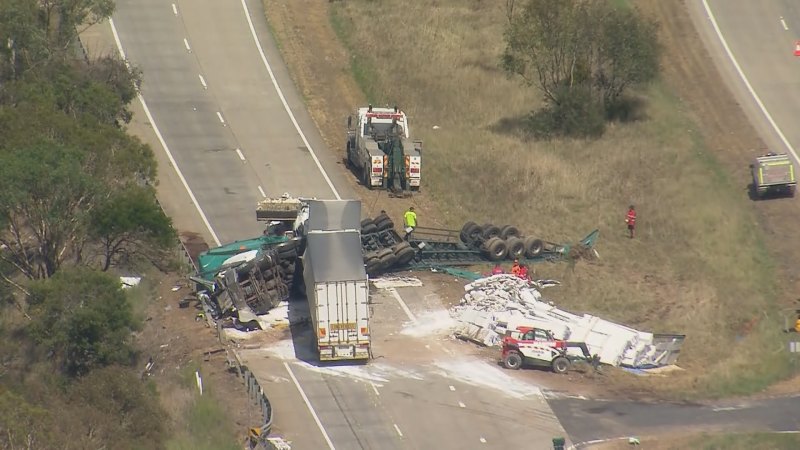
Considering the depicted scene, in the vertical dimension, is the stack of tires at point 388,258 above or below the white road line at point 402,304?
above

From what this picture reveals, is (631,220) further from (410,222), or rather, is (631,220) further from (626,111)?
(626,111)

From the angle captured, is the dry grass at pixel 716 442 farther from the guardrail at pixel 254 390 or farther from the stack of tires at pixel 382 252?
the stack of tires at pixel 382 252

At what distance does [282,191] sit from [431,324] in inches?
587

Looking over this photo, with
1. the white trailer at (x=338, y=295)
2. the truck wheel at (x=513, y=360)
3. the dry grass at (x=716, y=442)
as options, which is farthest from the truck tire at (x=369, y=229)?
the dry grass at (x=716, y=442)

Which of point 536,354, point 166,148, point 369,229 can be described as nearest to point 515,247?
point 369,229

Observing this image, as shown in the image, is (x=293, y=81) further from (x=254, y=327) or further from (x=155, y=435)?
(x=155, y=435)

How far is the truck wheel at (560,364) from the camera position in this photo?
42.7 m

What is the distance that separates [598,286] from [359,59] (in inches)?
1037

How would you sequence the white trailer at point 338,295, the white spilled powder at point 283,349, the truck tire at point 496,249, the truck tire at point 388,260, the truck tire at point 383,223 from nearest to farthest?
the white trailer at point 338,295, the white spilled powder at point 283,349, the truck tire at point 388,260, the truck tire at point 383,223, the truck tire at point 496,249

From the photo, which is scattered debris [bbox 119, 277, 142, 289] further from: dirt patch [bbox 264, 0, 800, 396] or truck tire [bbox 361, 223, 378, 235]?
dirt patch [bbox 264, 0, 800, 396]

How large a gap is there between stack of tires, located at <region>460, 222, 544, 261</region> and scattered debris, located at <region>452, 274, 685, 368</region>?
369cm

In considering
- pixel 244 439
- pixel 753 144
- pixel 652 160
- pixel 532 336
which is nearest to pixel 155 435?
pixel 244 439

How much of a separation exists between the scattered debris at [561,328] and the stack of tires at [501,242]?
3691mm

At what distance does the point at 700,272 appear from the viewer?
52.0 m
